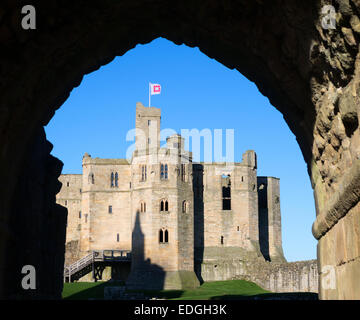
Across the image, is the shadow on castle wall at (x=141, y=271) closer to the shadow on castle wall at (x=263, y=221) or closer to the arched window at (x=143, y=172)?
the arched window at (x=143, y=172)

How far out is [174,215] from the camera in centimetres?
5334

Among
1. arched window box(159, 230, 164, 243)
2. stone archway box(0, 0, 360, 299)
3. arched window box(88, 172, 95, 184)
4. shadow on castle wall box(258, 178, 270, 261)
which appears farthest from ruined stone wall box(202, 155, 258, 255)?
stone archway box(0, 0, 360, 299)

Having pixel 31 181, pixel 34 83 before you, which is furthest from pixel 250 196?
pixel 34 83

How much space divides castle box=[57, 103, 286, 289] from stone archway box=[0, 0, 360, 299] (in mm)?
40857

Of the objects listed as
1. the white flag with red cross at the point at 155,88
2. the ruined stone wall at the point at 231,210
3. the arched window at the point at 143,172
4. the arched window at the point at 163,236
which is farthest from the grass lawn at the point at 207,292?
the white flag with red cross at the point at 155,88

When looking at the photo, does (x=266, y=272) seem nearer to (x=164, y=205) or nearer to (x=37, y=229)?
(x=164, y=205)

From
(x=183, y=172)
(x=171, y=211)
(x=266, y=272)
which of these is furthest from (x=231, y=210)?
(x=266, y=272)

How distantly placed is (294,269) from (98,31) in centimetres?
3972

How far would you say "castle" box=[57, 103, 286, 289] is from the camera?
52406mm

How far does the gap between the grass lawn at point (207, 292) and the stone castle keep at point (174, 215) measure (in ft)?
6.33

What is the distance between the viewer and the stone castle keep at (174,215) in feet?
171

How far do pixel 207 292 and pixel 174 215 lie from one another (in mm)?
10484
